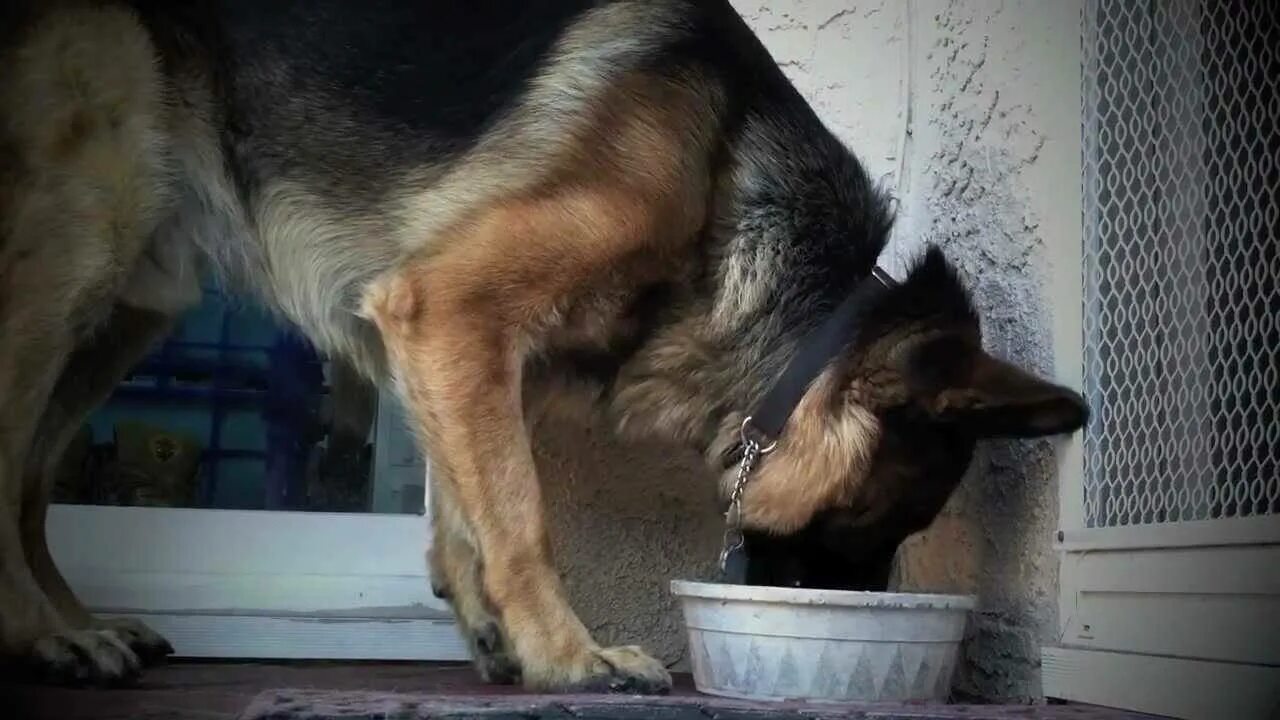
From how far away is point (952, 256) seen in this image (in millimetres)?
3055

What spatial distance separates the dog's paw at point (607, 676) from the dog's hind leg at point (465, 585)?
6.5 inches

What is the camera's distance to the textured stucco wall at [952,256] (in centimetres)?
262

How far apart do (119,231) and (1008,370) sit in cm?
187

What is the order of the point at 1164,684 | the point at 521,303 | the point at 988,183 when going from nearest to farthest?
the point at 1164,684
the point at 521,303
the point at 988,183

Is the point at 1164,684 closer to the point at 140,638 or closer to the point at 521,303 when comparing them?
the point at 521,303

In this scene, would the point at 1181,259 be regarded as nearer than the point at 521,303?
Yes

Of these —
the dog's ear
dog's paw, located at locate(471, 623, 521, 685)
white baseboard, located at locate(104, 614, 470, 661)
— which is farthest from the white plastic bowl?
white baseboard, located at locate(104, 614, 470, 661)

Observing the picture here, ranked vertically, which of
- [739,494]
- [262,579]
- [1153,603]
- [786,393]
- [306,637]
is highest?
[786,393]

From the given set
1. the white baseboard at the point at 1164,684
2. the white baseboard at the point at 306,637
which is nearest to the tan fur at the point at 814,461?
the white baseboard at the point at 1164,684

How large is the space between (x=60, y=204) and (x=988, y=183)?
6.62 ft

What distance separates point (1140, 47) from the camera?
2316 millimetres

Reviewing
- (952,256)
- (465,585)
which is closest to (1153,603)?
(952,256)

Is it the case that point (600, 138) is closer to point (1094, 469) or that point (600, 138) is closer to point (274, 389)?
point (1094, 469)

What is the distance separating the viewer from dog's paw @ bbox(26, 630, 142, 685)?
2438mm
